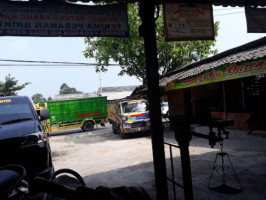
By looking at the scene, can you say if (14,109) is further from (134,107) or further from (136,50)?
(136,50)

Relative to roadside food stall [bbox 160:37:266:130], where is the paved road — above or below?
below

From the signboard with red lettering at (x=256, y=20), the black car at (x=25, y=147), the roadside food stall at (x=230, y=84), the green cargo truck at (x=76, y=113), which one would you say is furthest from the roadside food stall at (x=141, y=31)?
the green cargo truck at (x=76, y=113)

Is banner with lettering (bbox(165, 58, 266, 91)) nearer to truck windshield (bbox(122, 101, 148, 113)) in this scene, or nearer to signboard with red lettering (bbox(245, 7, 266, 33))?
signboard with red lettering (bbox(245, 7, 266, 33))

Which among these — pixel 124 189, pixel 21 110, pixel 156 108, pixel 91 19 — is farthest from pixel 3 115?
pixel 124 189

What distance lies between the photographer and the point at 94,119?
63.8 ft

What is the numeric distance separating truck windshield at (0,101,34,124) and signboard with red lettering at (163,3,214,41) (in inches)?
135

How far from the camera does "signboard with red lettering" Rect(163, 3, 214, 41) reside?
396 centimetres

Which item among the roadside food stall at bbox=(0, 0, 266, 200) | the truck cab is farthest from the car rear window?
the truck cab

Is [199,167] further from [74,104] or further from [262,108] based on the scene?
[74,104]

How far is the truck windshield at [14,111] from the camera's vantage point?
187 inches

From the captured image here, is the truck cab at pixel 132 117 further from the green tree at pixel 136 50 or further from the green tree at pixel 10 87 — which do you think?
the green tree at pixel 10 87

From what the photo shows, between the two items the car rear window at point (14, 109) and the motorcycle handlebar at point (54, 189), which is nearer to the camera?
the motorcycle handlebar at point (54, 189)

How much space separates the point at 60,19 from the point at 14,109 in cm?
254

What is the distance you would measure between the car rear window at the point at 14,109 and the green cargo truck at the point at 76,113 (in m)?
13.4
